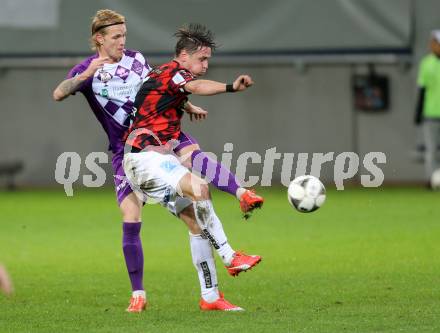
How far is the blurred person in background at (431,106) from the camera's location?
1892cm

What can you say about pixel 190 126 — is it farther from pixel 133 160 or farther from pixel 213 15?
pixel 133 160

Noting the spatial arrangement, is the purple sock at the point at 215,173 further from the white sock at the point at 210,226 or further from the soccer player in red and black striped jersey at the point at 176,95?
the white sock at the point at 210,226

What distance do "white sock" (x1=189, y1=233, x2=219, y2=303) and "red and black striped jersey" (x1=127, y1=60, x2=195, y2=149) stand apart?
756 millimetres

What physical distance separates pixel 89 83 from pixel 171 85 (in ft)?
3.16

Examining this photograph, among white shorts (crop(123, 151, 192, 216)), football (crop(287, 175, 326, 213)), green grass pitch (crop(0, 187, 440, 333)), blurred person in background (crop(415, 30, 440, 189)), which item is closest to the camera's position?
green grass pitch (crop(0, 187, 440, 333))

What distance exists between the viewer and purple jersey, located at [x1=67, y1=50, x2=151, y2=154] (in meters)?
9.01

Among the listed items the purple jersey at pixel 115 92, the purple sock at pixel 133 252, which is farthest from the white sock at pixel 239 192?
the purple jersey at pixel 115 92

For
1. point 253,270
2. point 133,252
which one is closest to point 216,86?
point 133,252

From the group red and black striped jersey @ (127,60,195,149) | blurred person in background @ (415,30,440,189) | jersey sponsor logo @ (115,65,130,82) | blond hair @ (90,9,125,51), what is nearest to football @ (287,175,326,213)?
red and black striped jersey @ (127,60,195,149)

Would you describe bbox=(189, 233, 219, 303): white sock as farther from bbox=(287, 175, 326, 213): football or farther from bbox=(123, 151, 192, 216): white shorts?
bbox=(287, 175, 326, 213): football

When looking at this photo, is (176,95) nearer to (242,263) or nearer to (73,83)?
(73,83)

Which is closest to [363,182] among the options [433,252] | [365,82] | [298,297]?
[365,82]

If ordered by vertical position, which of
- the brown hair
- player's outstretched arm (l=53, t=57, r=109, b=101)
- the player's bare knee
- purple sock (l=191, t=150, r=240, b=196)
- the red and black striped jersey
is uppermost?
the brown hair

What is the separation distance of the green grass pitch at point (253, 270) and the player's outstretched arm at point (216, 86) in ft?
4.91
